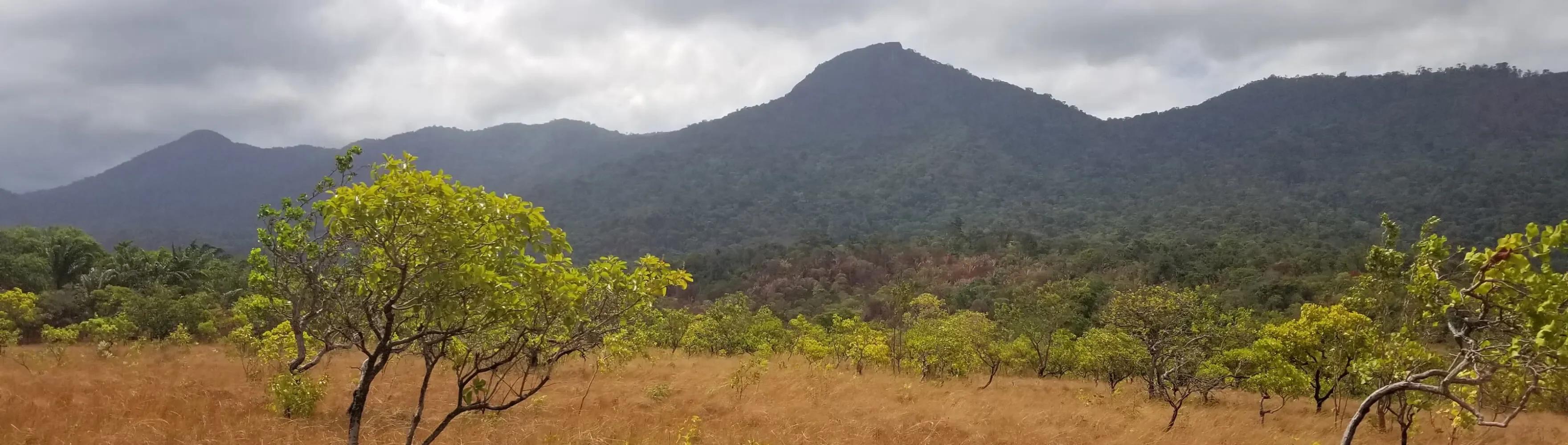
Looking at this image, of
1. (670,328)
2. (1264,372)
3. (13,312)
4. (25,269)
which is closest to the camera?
(1264,372)

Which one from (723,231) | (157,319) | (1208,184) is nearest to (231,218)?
(723,231)

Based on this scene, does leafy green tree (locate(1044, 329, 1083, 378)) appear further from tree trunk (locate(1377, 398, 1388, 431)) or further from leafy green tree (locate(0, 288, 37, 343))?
leafy green tree (locate(0, 288, 37, 343))

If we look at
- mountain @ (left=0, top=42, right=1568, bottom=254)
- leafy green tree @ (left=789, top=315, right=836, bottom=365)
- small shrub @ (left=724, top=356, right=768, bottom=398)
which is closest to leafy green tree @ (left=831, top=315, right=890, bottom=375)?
leafy green tree @ (left=789, top=315, right=836, bottom=365)

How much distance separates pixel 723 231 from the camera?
143 m

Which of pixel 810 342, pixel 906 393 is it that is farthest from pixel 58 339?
pixel 906 393

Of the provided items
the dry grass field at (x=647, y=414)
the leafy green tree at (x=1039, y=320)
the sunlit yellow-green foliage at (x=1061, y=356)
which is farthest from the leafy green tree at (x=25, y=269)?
the sunlit yellow-green foliage at (x=1061, y=356)

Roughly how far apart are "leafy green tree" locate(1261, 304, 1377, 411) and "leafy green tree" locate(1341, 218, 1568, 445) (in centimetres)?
826

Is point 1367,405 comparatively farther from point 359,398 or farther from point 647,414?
point 647,414

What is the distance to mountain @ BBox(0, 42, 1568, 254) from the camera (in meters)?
110

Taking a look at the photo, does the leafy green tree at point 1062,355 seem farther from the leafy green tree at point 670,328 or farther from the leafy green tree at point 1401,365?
the leafy green tree at point 670,328

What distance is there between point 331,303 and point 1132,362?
22.7 meters

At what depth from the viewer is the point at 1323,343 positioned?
59.1 ft

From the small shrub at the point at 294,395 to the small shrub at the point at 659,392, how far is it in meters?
6.27

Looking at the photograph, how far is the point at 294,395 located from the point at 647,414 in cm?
576
